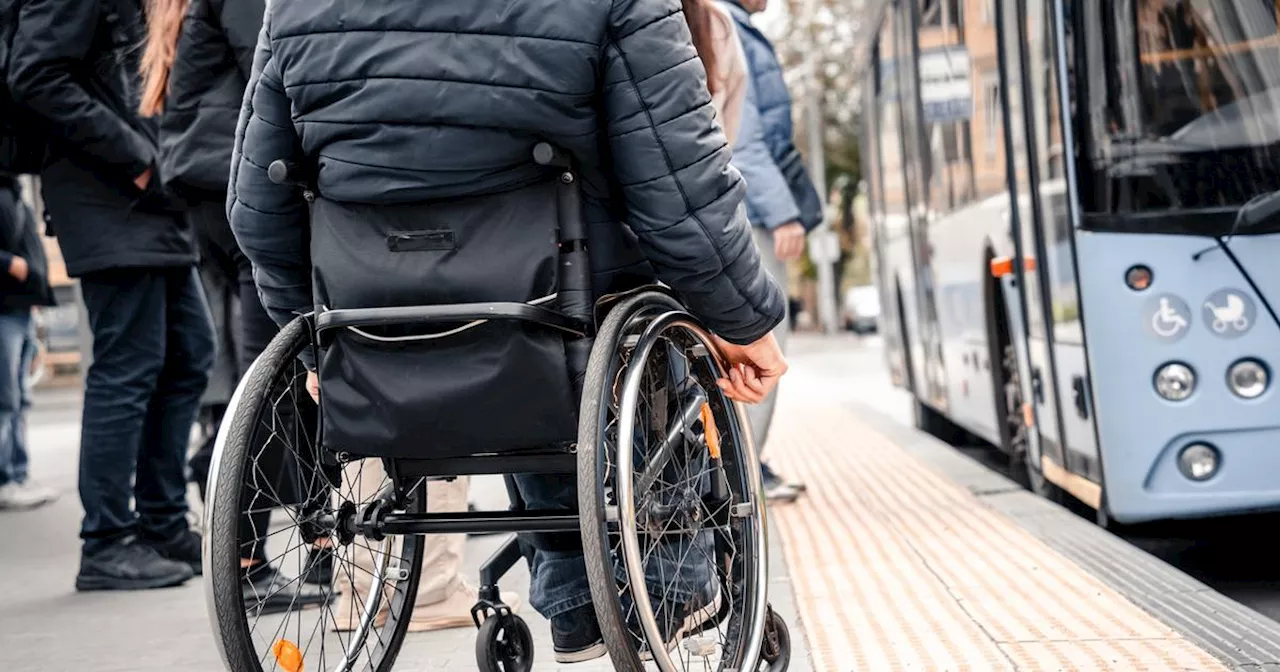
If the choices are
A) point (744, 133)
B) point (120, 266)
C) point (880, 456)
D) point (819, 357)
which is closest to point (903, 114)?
point (880, 456)

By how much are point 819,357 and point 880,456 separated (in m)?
22.8

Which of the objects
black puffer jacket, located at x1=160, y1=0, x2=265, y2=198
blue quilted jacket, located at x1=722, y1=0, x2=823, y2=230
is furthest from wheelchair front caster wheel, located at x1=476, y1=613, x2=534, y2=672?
blue quilted jacket, located at x1=722, y1=0, x2=823, y2=230

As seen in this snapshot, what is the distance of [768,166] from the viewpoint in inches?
267

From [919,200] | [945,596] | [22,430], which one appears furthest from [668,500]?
[919,200]

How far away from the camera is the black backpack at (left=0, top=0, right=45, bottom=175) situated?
17.4 feet

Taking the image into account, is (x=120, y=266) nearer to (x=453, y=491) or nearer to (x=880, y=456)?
(x=453, y=491)

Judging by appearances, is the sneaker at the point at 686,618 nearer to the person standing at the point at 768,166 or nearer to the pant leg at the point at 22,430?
the person standing at the point at 768,166

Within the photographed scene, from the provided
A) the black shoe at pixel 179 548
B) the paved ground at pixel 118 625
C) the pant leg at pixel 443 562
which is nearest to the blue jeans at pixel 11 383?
the paved ground at pixel 118 625

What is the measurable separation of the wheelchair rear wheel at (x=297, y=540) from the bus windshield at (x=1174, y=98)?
2779mm

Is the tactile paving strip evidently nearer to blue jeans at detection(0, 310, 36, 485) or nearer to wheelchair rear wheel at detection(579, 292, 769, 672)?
wheelchair rear wheel at detection(579, 292, 769, 672)

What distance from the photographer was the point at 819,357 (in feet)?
105

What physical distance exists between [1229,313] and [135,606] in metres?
3.46

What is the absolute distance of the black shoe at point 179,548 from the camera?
5.66 m

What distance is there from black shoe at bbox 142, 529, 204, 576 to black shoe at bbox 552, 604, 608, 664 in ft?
8.52
